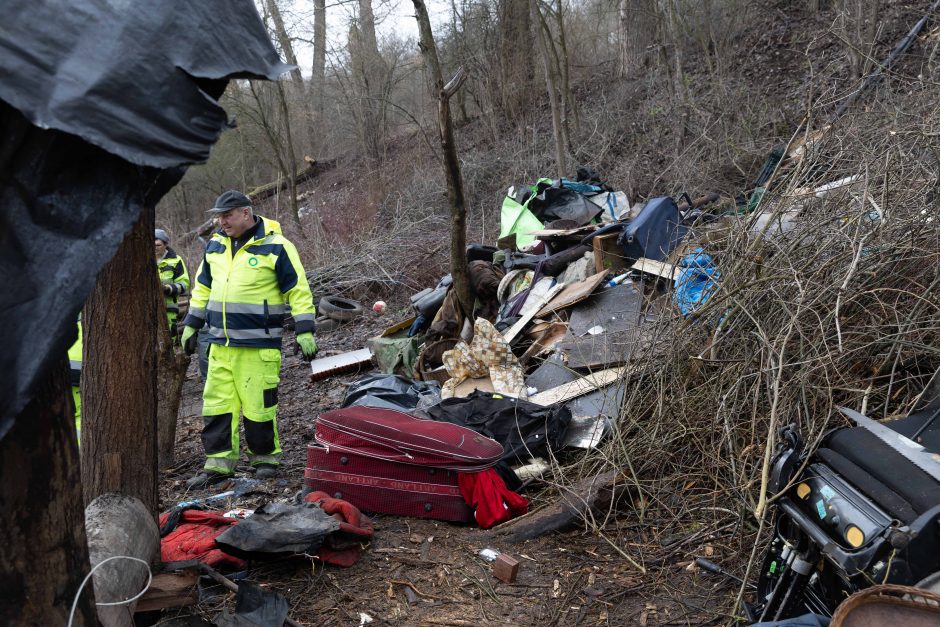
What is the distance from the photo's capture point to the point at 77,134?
1279mm

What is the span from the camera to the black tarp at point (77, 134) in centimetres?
129

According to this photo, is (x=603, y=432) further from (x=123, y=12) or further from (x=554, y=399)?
(x=123, y=12)

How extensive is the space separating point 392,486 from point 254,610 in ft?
3.88

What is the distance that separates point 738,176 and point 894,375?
557 cm

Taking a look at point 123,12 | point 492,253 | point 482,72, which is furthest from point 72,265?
point 482,72

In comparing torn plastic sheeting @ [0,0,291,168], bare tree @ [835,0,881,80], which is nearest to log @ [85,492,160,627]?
torn plastic sheeting @ [0,0,291,168]

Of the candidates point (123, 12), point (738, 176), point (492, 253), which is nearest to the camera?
point (123, 12)

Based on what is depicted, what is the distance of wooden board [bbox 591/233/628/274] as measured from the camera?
6492mm

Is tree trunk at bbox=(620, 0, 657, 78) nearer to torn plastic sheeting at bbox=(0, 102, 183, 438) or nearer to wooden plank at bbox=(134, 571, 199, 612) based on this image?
wooden plank at bbox=(134, 571, 199, 612)

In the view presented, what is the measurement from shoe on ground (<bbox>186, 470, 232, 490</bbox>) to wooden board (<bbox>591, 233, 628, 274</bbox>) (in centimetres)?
357

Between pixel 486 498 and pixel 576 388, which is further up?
pixel 576 388

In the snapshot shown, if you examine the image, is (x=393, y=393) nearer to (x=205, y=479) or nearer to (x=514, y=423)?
(x=514, y=423)

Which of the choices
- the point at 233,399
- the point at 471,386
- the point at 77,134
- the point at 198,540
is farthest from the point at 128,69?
the point at 471,386

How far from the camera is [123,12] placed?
4.54 ft
